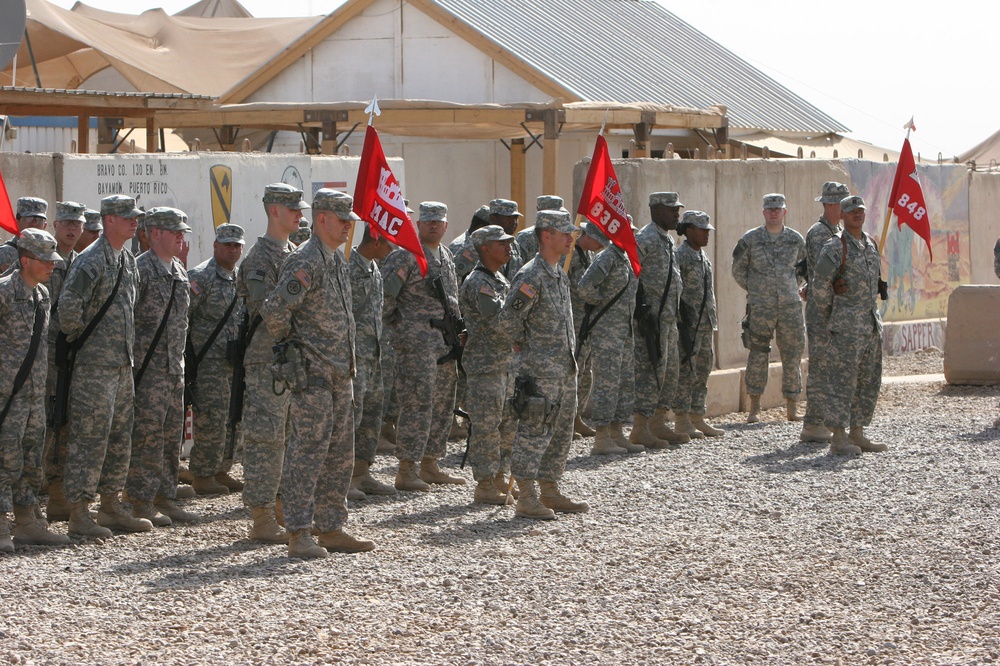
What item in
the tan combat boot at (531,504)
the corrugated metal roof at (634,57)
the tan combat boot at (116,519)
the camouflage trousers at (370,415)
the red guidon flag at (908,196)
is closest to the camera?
the tan combat boot at (116,519)

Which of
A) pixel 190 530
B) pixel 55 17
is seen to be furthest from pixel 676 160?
pixel 55 17

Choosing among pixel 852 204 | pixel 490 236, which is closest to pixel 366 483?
pixel 490 236

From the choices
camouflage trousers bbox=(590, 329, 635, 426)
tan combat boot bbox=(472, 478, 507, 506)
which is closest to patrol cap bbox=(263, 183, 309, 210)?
tan combat boot bbox=(472, 478, 507, 506)

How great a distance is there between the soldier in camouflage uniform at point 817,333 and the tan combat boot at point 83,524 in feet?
19.5

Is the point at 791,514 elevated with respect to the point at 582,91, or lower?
lower

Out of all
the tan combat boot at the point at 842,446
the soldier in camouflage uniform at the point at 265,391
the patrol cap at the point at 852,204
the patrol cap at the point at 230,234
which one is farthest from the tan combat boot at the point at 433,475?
the patrol cap at the point at 852,204

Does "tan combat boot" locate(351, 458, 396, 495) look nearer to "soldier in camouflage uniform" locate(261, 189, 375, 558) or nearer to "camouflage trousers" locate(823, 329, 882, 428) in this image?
Result: "soldier in camouflage uniform" locate(261, 189, 375, 558)

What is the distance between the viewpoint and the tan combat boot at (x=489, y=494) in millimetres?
9492

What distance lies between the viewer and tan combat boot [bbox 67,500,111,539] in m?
8.27

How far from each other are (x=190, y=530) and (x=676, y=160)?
7.02 meters

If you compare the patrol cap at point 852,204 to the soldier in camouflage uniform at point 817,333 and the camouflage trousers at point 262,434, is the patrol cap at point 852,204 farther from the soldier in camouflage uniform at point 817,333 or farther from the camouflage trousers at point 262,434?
the camouflage trousers at point 262,434

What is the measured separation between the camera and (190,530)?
8.64 m

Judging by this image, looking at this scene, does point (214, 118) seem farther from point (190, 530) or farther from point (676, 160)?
point (190, 530)

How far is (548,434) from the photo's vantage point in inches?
347
